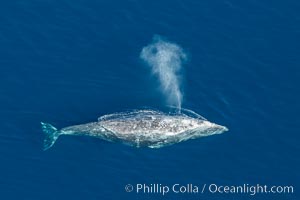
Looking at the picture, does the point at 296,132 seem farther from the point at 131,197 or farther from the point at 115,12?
the point at 115,12

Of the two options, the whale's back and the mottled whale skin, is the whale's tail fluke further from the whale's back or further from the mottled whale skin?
the whale's back

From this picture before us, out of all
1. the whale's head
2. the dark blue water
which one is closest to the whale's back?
the whale's head

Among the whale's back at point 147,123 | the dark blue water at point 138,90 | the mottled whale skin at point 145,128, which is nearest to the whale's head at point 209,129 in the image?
the mottled whale skin at point 145,128

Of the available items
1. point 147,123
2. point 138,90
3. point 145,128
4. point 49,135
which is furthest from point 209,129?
point 49,135

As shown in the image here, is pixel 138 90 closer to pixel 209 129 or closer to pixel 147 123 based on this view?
pixel 147 123

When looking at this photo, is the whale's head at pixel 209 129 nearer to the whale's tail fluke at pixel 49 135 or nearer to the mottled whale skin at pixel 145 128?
the mottled whale skin at pixel 145 128

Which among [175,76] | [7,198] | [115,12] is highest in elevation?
[115,12]

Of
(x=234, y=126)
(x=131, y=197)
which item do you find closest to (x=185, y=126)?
(x=234, y=126)
